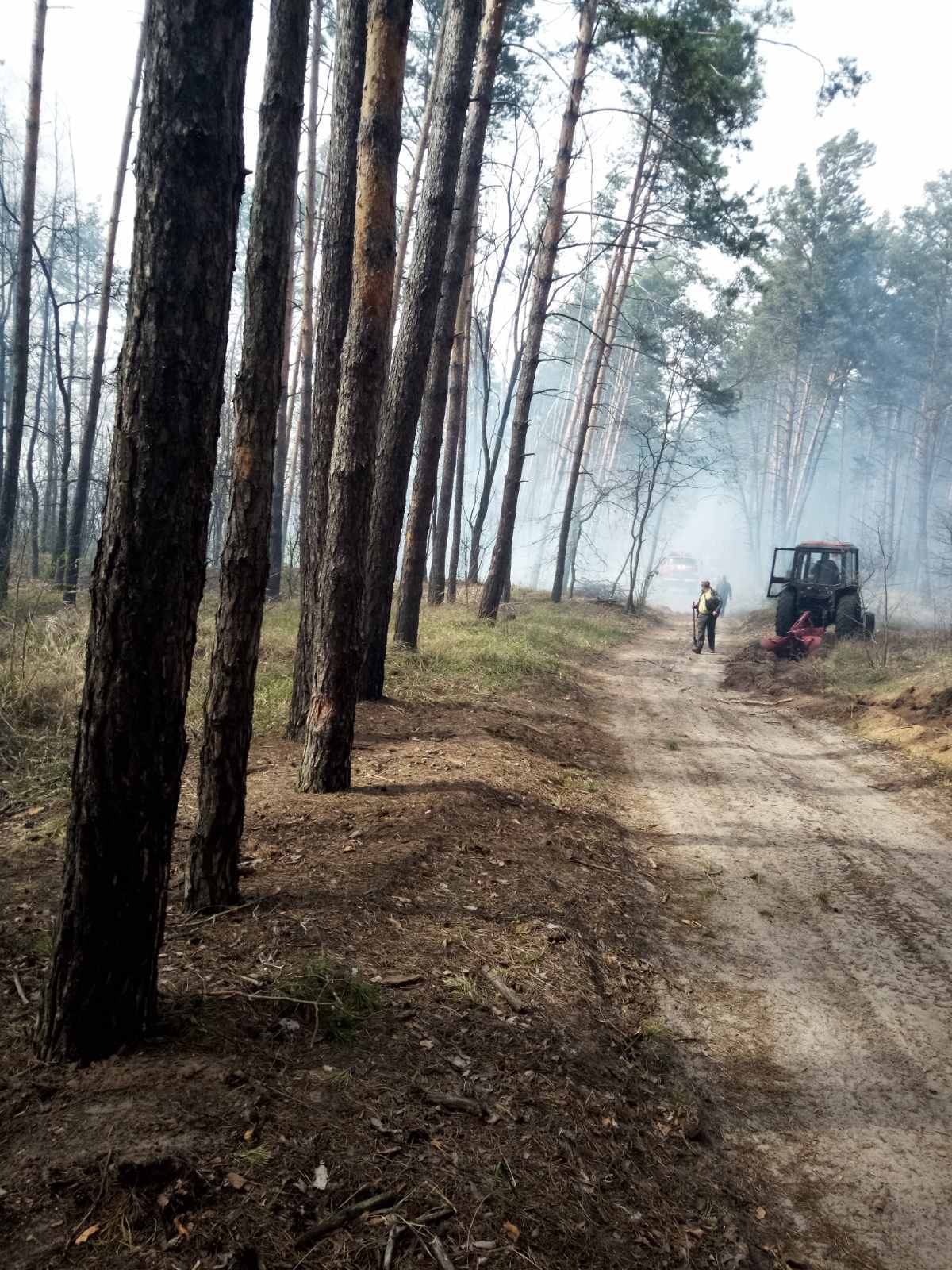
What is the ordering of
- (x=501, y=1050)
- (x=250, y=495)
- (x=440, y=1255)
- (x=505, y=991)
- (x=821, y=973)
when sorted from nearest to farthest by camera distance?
(x=440, y=1255), (x=501, y=1050), (x=505, y=991), (x=250, y=495), (x=821, y=973)

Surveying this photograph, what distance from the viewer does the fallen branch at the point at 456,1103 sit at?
2934 mm

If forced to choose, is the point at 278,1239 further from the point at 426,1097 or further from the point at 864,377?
the point at 864,377

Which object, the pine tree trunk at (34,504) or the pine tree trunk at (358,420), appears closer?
the pine tree trunk at (358,420)

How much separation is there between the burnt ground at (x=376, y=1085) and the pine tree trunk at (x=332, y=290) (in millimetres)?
2079

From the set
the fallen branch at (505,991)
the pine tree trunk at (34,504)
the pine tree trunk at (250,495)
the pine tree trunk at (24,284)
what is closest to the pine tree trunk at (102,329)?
the pine tree trunk at (34,504)

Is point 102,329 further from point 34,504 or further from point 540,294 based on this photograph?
point 540,294

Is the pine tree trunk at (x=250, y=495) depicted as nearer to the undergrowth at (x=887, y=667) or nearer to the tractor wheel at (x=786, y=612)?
the undergrowth at (x=887, y=667)

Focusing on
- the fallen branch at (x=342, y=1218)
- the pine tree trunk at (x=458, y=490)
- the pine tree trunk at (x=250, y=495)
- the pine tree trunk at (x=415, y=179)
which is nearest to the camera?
the fallen branch at (x=342, y=1218)

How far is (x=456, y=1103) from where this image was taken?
2.95m

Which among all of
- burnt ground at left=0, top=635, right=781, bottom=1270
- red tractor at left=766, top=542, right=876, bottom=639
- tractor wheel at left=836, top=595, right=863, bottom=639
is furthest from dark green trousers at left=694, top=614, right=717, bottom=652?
burnt ground at left=0, top=635, right=781, bottom=1270

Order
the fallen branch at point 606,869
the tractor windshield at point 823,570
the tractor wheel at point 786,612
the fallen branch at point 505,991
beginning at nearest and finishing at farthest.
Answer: the fallen branch at point 505,991 < the fallen branch at point 606,869 < the tractor wheel at point 786,612 < the tractor windshield at point 823,570

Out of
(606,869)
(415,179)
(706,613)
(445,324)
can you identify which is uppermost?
(415,179)

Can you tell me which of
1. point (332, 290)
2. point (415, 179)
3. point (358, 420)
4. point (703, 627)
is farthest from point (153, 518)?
point (415, 179)

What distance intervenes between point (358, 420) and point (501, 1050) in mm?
4321
